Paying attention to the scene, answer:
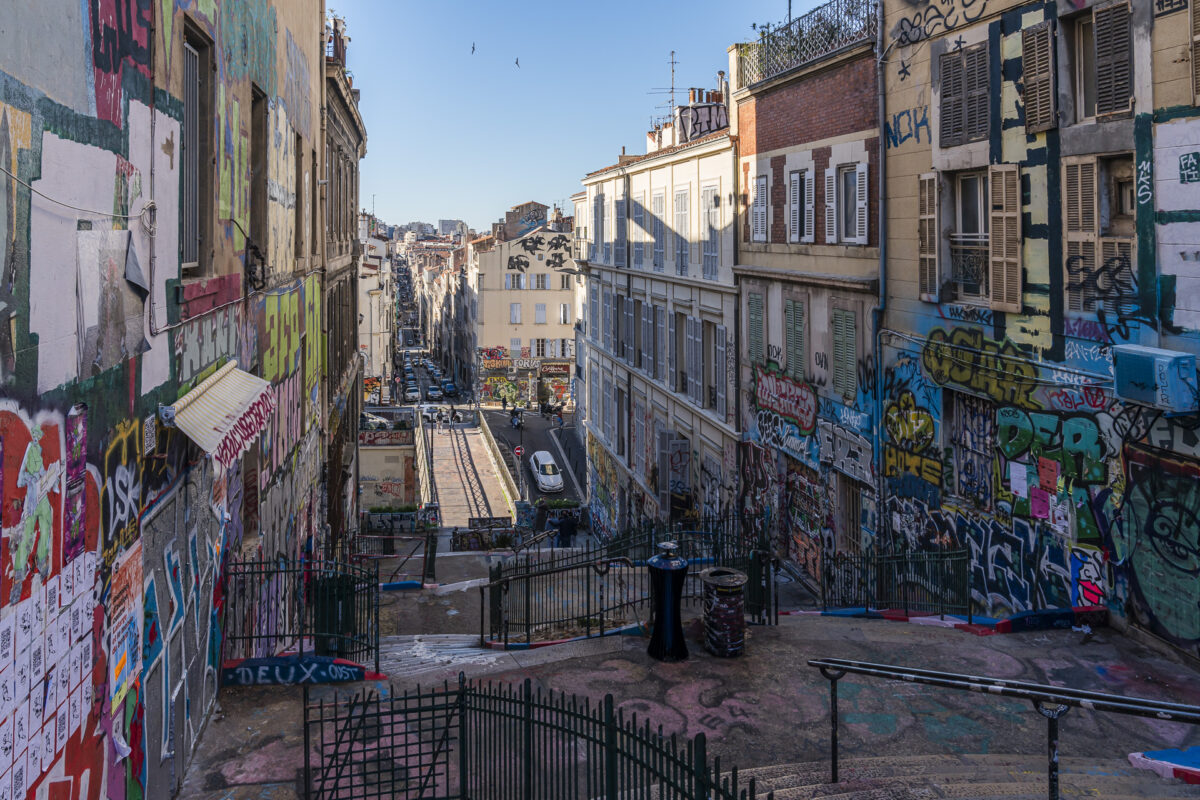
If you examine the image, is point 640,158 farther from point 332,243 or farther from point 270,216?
point 270,216

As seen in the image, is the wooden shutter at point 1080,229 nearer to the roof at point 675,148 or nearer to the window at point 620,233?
the roof at point 675,148

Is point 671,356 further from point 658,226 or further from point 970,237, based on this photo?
point 970,237

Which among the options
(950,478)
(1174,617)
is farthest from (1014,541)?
(1174,617)

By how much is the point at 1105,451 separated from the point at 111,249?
33.3 feet

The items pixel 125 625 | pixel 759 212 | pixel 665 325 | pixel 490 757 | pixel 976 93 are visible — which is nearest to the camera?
pixel 125 625

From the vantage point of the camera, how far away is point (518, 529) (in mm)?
28891

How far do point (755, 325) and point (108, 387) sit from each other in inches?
635

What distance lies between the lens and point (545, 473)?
50.3m

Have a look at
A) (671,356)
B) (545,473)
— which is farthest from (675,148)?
(545,473)

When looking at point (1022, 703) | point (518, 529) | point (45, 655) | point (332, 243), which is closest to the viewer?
point (45, 655)

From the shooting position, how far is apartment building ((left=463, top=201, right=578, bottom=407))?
2817 inches

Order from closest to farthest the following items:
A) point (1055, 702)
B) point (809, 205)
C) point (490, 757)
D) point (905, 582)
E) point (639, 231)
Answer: point (1055, 702)
point (490, 757)
point (905, 582)
point (809, 205)
point (639, 231)

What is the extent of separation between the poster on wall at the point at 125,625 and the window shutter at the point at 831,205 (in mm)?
13497

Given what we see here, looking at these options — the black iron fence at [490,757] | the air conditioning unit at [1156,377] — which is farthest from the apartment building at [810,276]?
the black iron fence at [490,757]
